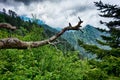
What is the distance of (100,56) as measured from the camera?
26.0 metres

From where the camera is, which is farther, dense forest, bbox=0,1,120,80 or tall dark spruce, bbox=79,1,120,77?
tall dark spruce, bbox=79,1,120,77

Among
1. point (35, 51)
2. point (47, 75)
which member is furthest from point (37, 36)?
point (47, 75)

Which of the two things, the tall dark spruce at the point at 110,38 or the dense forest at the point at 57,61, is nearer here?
the dense forest at the point at 57,61

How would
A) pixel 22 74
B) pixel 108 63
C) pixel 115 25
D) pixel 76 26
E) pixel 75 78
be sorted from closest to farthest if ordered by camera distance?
1. pixel 76 26
2. pixel 22 74
3. pixel 108 63
4. pixel 75 78
5. pixel 115 25

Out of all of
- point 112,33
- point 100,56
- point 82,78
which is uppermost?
point 112,33

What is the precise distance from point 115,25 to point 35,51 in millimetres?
8518

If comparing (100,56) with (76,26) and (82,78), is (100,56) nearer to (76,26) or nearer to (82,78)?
(82,78)

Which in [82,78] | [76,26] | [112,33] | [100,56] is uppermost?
[76,26]

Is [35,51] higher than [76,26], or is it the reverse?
[76,26]

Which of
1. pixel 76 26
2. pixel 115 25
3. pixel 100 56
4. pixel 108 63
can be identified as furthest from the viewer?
pixel 115 25

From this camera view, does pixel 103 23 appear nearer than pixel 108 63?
No

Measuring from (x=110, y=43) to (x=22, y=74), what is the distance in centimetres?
1155

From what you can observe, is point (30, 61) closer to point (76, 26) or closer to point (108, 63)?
point (108, 63)

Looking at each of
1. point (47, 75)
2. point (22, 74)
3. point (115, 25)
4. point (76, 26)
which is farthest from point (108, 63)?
point (76, 26)
